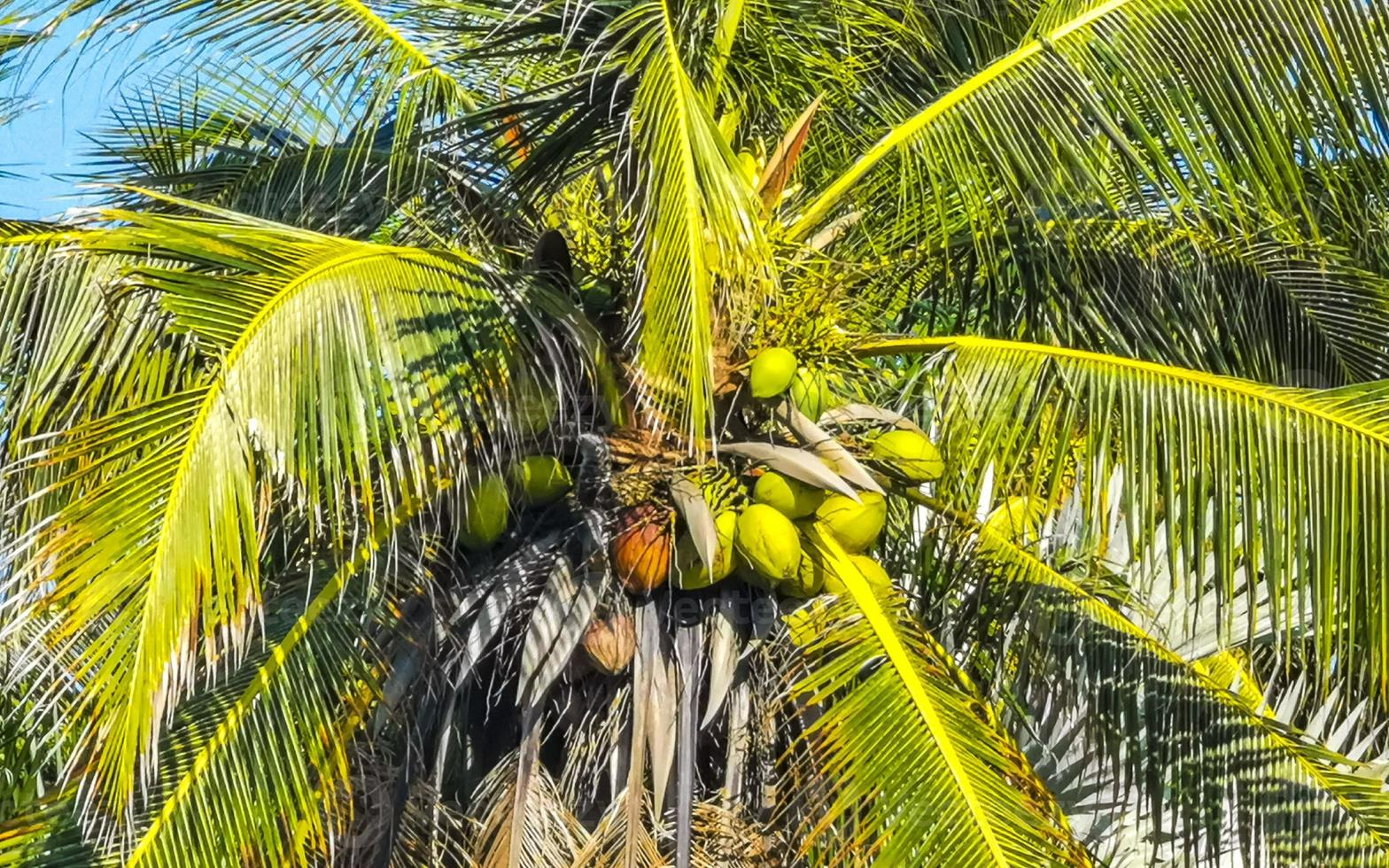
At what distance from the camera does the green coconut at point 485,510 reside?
164 inches

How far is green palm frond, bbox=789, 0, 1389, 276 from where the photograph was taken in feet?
14.0

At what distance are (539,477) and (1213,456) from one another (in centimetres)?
166

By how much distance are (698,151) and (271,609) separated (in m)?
1.68

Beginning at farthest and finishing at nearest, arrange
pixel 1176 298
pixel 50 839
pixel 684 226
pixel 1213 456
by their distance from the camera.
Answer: pixel 1176 298 < pixel 1213 456 < pixel 50 839 < pixel 684 226

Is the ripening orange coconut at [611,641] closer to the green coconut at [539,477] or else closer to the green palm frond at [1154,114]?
the green coconut at [539,477]

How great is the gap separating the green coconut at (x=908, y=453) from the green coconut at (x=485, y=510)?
38.8 inches

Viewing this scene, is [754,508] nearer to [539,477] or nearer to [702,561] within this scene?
[702,561]

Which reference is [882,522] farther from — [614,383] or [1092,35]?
[1092,35]

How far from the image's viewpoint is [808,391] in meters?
4.27

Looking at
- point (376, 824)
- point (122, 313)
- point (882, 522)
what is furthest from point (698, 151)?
point (376, 824)

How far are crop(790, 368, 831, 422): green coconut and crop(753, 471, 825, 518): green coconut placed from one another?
0.66 ft

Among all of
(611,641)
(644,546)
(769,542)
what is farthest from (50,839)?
(769,542)

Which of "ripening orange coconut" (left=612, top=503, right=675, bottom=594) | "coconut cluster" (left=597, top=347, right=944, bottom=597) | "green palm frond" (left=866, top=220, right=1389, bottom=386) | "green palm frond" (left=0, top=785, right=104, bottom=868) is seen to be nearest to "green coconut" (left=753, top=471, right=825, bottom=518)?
"coconut cluster" (left=597, top=347, right=944, bottom=597)

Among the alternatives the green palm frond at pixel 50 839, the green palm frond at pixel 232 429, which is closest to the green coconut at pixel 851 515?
the green palm frond at pixel 232 429
